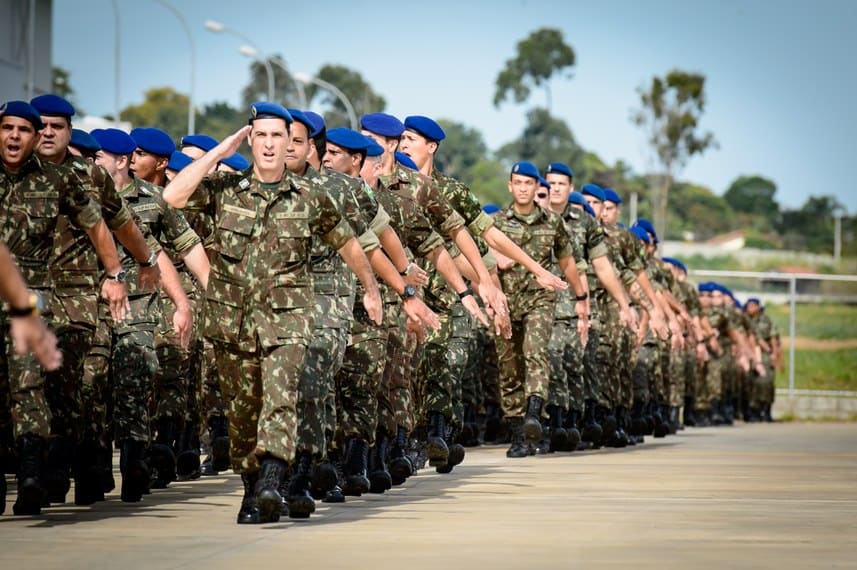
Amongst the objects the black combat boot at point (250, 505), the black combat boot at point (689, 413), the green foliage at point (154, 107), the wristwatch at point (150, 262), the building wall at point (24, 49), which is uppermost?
the green foliage at point (154, 107)

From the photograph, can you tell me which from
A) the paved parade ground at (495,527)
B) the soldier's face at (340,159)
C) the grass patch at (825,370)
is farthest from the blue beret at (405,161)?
the grass patch at (825,370)

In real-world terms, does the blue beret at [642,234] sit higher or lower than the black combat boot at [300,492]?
higher

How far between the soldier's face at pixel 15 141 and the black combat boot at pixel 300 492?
7.27 ft

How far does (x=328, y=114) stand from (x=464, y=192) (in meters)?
95.9

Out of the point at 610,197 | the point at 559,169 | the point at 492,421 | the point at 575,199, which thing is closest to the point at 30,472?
the point at 559,169

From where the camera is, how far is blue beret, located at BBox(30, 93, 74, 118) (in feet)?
35.6

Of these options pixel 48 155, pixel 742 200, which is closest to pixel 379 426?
pixel 48 155

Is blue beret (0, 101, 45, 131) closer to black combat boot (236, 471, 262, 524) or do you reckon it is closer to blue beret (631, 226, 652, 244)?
black combat boot (236, 471, 262, 524)

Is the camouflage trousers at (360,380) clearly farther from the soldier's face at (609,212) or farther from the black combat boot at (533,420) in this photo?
the soldier's face at (609,212)

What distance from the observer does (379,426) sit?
12555mm

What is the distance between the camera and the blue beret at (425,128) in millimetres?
14375

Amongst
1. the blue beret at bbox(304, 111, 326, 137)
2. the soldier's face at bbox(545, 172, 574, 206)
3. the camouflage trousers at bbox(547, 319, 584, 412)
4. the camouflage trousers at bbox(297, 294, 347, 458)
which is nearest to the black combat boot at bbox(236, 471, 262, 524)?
the camouflage trousers at bbox(297, 294, 347, 458)

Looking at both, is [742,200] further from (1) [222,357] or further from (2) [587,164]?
(1) [222,357]

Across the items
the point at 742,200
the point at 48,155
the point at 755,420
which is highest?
the point at 742,200
